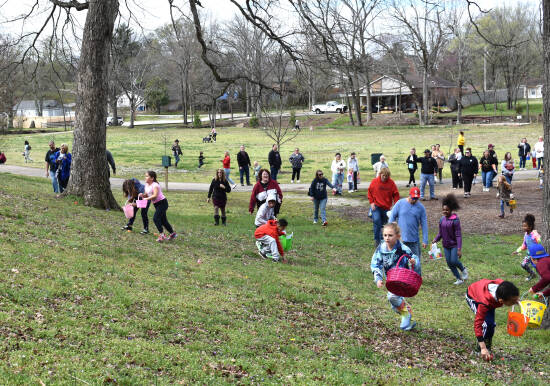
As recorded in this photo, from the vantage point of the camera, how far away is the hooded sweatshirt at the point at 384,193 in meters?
12.4

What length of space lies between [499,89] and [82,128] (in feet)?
300

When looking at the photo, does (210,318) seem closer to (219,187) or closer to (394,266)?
(394,266)

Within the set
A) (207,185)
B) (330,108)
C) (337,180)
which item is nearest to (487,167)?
(337,180)

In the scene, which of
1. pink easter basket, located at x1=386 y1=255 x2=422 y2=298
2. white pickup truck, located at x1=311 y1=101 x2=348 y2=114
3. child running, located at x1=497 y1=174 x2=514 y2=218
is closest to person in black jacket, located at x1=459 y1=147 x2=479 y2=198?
child running, located at x1=497 y1=174 x2=514 y2=218

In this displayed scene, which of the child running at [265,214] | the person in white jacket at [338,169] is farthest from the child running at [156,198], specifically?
the person in white jacket at [338,169]

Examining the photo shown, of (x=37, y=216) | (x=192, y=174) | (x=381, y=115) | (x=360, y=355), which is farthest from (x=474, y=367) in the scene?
(x=381, y=115)

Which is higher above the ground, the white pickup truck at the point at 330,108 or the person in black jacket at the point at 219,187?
the white pickup truck at the point at 330,108

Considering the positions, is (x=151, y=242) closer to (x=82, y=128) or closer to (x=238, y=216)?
(x=82, y=128)

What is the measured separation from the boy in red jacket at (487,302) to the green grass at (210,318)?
274mm

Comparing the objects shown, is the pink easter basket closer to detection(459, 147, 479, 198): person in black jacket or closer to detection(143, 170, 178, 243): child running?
detection(143, 170, 178, 243): child running

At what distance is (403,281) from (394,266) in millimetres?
606

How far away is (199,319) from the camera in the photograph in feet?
23.8

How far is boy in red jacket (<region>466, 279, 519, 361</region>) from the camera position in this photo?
6324 millimetres

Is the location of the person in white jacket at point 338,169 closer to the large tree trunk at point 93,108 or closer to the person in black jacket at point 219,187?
the person in black jacket at point 219,187
